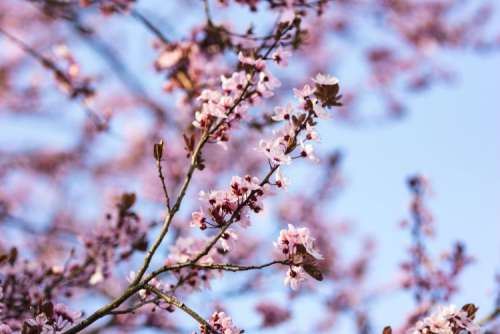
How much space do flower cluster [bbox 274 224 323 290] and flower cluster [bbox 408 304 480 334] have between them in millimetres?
562

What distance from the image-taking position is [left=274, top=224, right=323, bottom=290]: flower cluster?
2.35 m

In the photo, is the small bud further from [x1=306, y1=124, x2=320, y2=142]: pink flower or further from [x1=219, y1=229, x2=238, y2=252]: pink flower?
[x1=306, y1=124, x2=320, y2=142]: pink flower

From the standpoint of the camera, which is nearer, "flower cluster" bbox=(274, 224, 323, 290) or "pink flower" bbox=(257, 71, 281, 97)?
"flower cluster" bbox=(274, 224, 323, 290)

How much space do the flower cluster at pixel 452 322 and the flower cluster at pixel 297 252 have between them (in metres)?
0.56

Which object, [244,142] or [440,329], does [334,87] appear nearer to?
[440,329]

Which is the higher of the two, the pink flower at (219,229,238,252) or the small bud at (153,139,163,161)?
the small bud at (153,139,163,161)

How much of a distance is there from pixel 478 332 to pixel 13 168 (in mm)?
8806

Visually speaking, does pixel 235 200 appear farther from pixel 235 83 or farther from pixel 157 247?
pixel 235 83

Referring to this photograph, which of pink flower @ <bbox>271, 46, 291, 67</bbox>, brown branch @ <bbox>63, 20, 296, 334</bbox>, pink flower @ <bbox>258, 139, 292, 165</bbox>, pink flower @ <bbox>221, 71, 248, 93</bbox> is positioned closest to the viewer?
brown branch @ <bbox>63, 20, 296, 334</bbox>

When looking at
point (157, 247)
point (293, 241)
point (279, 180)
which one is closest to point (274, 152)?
point (279, 180)

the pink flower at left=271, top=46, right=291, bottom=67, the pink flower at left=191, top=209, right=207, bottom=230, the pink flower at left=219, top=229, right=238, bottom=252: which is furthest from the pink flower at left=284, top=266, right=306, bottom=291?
the pink flower at left=271, top=46, right=291, bottom=67

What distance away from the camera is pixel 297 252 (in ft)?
7.84

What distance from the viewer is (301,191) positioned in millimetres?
9828

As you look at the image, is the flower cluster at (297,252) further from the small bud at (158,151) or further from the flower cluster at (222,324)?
the small bud at (158,151)
